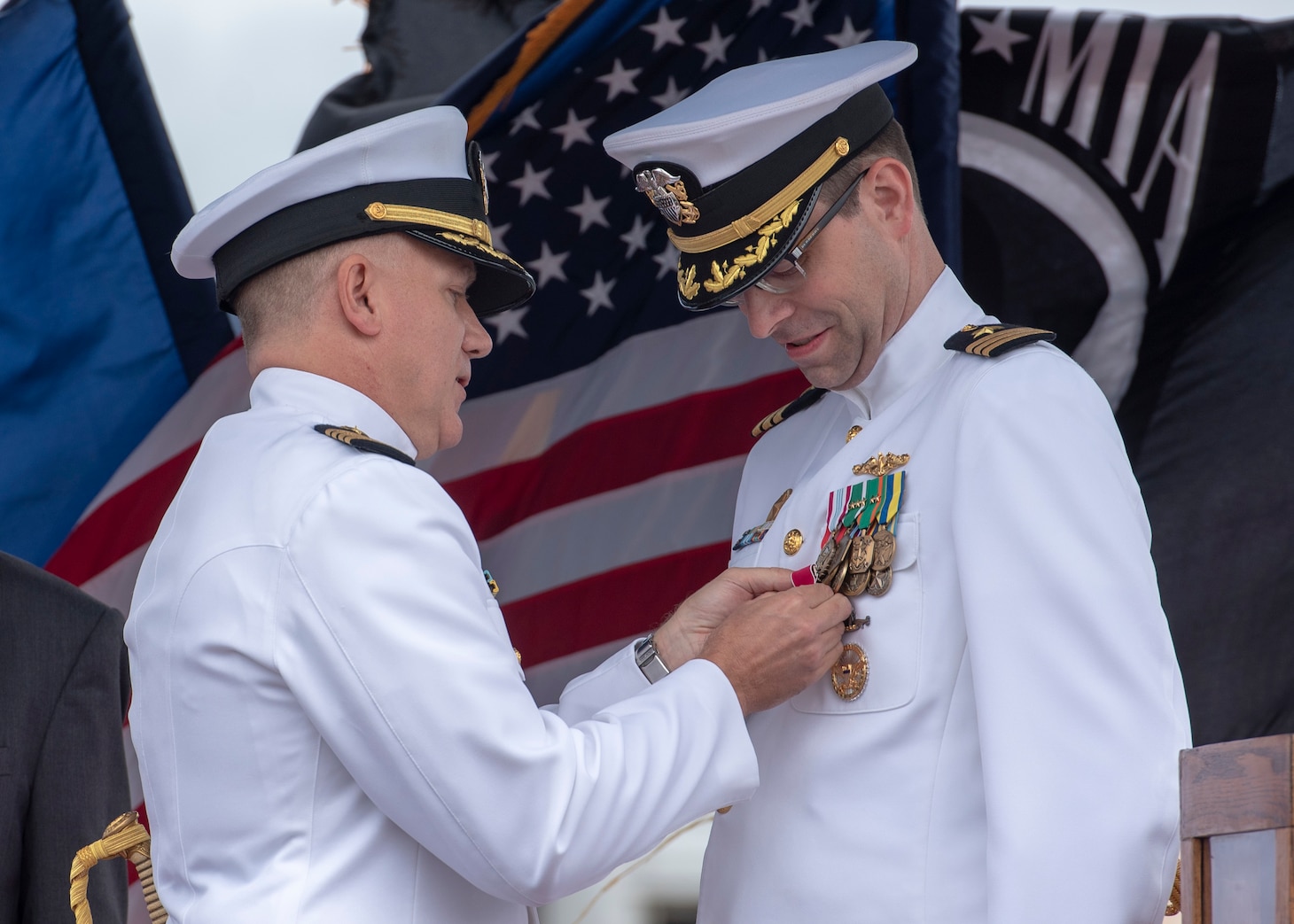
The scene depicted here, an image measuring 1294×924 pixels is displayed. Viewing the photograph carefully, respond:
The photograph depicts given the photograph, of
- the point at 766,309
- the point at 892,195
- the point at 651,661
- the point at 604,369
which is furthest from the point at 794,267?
the point at 604,369

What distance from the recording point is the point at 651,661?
2.10 metres

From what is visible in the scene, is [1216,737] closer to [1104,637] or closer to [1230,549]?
[1230,549]

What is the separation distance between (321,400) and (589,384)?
1978 millimetres

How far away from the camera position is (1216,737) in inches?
132

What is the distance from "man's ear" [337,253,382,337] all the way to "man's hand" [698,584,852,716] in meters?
0.61

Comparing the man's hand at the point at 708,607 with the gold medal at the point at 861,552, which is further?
the man's hand at the point at 708,607

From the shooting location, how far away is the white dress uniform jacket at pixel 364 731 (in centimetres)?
157

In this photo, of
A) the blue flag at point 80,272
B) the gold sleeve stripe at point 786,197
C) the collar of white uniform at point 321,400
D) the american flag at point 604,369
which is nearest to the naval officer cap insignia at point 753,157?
the gold sleeve stripe at point 786,197

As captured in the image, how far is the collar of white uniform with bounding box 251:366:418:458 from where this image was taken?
5.96 feet

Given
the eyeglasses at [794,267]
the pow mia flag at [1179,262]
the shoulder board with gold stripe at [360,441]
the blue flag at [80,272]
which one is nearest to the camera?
the shoulder board with gold stripe at [360,441]

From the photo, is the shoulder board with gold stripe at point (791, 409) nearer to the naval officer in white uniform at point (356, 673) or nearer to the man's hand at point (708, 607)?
the man's hand at point (708, 607)

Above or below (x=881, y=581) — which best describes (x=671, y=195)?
above

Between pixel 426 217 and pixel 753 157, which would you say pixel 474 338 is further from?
pixel 753 157

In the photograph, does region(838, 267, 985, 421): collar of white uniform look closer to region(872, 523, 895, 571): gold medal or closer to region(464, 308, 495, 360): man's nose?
region(872, 523, 895, 571): gold medal
